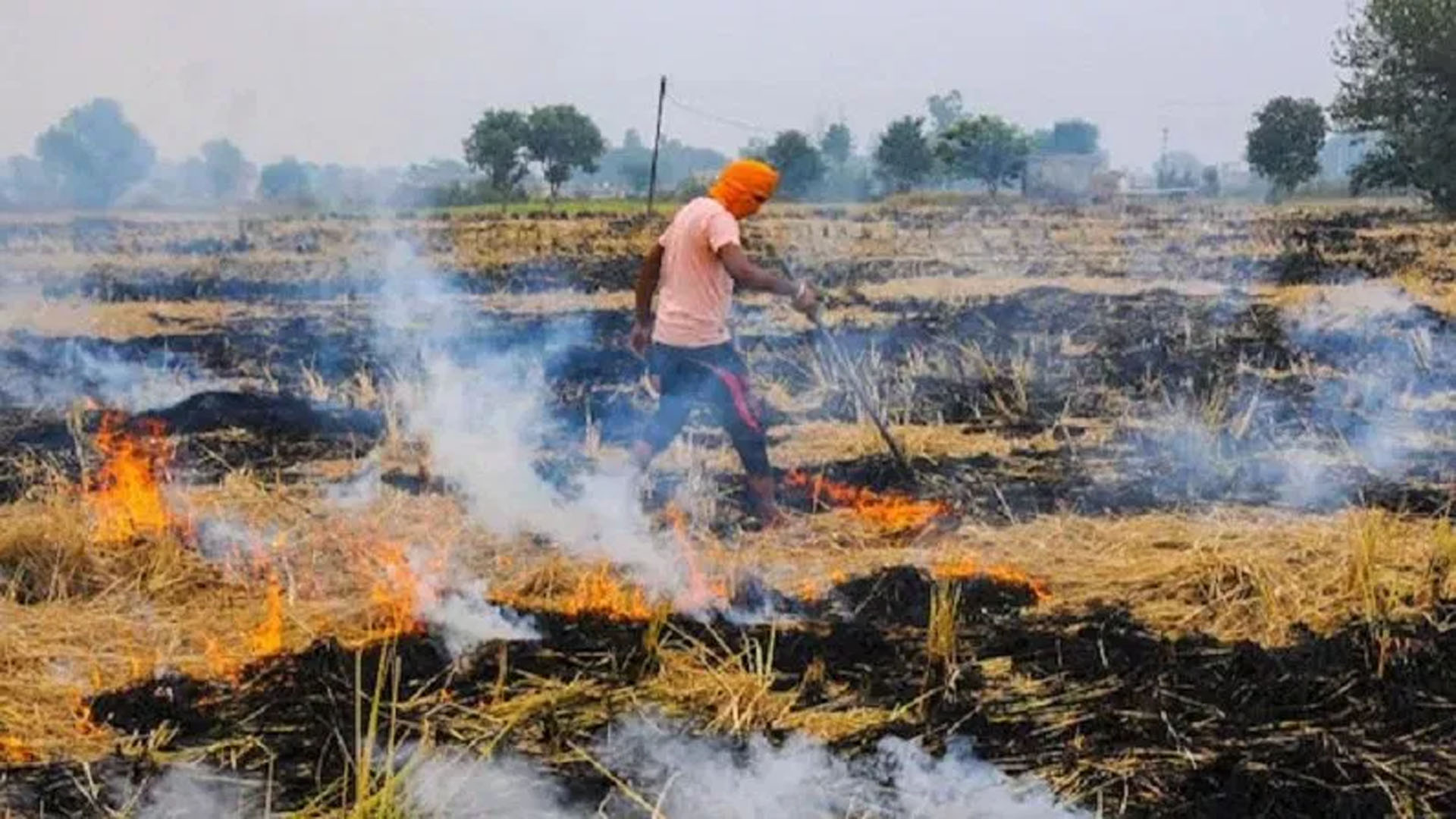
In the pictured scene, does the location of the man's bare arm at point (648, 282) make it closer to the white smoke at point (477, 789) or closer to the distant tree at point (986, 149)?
the white smoke at point (477, 789)

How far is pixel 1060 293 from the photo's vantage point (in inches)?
636

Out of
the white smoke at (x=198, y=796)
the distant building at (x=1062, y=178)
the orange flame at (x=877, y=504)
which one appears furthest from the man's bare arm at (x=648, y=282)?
the distant building at (x=1062, y=178)

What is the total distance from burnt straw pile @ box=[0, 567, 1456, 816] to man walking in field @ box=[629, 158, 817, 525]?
1.41 meters

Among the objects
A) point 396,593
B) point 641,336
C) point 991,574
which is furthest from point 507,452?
point 991,574

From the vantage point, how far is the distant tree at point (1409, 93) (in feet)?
92.3

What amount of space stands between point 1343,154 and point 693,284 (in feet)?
153

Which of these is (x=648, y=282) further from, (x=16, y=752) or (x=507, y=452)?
(x=16, y=752)

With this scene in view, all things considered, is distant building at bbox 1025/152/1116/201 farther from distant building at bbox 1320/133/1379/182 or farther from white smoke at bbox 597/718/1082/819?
white smoke at bbox 597/718/1082/819

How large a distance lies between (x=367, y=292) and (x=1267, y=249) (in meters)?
12.8

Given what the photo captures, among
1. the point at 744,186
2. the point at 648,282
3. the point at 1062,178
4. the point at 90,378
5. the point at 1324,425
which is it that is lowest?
the point at 90,378

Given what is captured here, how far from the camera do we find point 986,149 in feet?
138

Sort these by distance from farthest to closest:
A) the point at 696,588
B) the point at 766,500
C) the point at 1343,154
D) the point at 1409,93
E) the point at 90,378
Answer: the point at 1343,154 → the point at 1409,93 → the point at 90,378 → the point at 766,500 → the point at 696,588

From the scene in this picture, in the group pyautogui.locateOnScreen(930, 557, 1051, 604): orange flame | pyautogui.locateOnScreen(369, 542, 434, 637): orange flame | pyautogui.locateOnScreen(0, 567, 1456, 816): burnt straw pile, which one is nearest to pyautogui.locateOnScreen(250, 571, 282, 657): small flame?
pyautogui.locateOnScreen(0, 567, 1456, 816): burnt straw pile

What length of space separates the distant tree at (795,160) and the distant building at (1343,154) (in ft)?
41.2
